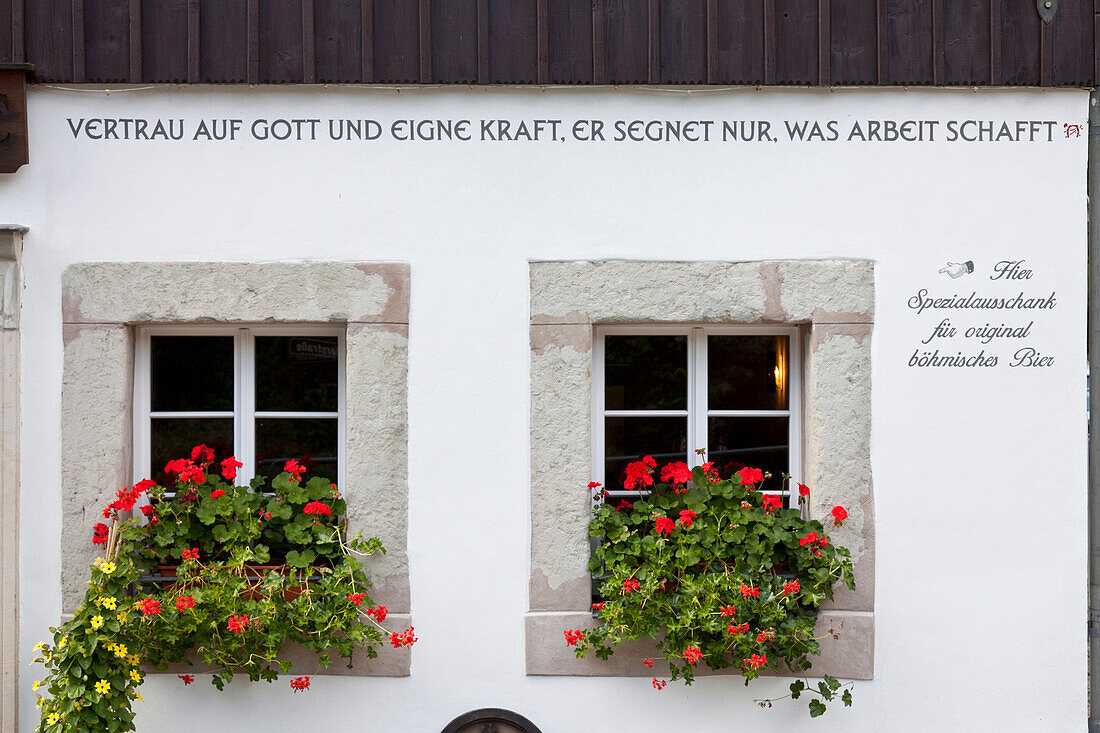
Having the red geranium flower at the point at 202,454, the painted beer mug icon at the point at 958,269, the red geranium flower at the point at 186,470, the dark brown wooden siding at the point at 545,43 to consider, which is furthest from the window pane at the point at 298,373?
the painted beer mug icon at the point at 958,269

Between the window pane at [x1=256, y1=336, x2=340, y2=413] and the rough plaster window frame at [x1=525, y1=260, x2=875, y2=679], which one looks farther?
the window pane at [x1=256, y1=336, x2=340, y2=413]

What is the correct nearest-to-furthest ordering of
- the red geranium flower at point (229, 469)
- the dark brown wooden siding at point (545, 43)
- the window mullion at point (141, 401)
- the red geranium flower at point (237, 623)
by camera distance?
the red geranium flower at point (237, 623) → the red geranium flower at point (229, 469) → the dark brown wooden siding at point (545, 43) → the window mullion at point (141, 401)

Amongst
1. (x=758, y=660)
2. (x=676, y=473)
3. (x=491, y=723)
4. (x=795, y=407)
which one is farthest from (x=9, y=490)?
(x=795, y=407)

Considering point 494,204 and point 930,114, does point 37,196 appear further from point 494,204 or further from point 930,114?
point 930,114

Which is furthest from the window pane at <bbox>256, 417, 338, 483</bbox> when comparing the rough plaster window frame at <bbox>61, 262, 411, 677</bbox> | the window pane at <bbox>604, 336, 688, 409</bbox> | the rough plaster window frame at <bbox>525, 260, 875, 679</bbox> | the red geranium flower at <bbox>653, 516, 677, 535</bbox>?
the red geranium flower at <bbox>653, 516, 677, 535</bbox>

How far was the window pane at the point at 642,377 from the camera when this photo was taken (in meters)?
4.23

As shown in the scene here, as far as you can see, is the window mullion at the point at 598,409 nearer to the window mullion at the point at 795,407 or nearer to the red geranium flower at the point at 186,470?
the window mullion at the point at 795,407

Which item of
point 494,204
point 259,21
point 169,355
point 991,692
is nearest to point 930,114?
point 494,204

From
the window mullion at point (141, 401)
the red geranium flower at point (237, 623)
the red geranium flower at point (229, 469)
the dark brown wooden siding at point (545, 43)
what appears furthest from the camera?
the window mullion at point (141, 401)

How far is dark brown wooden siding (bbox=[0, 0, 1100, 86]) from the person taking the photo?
4027 millimetres

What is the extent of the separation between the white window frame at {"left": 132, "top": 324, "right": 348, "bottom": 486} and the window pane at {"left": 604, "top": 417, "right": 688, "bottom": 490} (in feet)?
3.93

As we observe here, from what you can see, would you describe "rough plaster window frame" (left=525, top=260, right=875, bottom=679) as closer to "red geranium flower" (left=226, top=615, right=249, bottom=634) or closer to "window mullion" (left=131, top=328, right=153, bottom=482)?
"red geranium flower" (left=226, top=615, right=249, bottom=634)

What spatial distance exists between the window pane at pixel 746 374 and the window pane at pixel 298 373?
5.63 ft

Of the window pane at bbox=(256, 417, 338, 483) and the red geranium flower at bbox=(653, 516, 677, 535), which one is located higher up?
the window pane at bbox=(256, 417, 338, 483)
